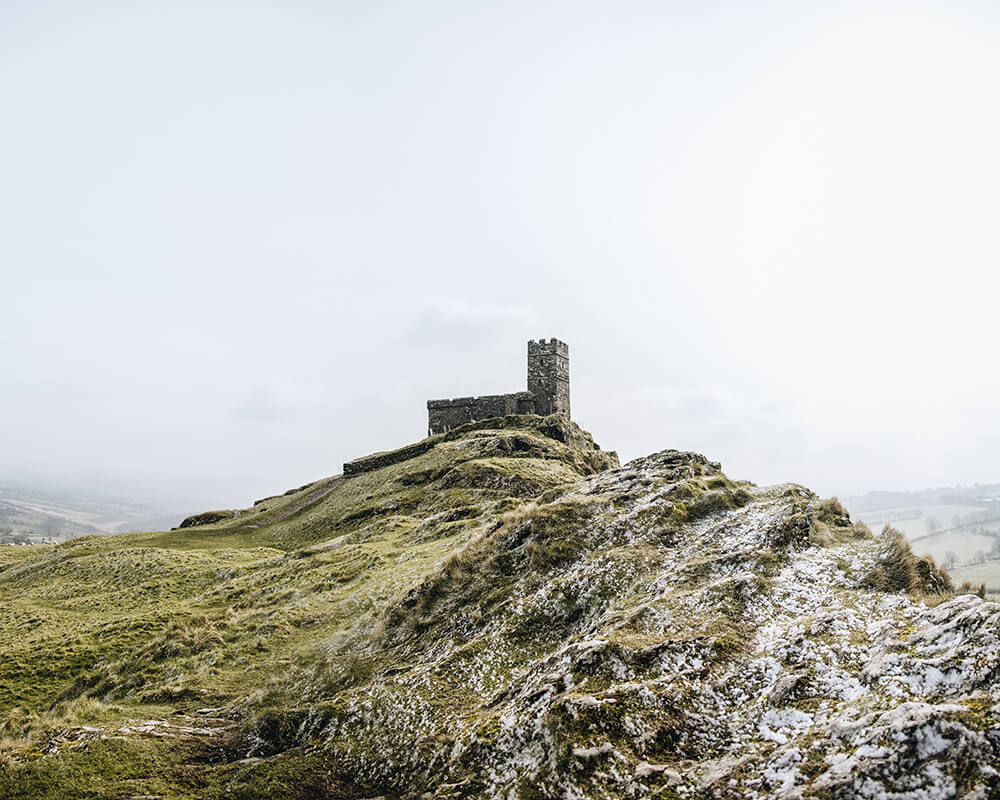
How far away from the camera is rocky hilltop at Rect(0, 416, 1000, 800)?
8.51 metres

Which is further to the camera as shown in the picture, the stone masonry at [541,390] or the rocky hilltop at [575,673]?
the stone masonry at [541,390]

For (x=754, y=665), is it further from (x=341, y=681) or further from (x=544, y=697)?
(x=341, y=681)

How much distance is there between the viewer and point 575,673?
37.1 ft

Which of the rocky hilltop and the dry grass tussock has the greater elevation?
the dry grass tussock

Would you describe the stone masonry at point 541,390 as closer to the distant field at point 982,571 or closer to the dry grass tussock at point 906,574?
the dry grass tussock at point 906,574

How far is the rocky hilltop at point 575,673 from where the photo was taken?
8.51 metres

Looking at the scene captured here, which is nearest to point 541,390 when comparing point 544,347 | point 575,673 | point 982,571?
point 544,347

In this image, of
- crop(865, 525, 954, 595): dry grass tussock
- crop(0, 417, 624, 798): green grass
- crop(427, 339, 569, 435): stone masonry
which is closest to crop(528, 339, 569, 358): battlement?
crop(427, 339, 569, 435): stone masonry

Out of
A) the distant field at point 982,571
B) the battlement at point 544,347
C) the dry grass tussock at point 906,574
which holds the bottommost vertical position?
the distant field at point 982,571

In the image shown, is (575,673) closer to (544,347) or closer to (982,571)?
(544,347)

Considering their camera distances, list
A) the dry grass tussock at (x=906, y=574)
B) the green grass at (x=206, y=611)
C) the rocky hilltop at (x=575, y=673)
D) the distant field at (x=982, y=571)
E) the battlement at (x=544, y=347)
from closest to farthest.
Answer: the rocky hilltop at (x=575, y=673)
the dry grass tussock at (x=906, y=574)
the green grass at (x=206, y=611)
the battlement at (x=544, y=347)
the distant field at (x=982, y=571)

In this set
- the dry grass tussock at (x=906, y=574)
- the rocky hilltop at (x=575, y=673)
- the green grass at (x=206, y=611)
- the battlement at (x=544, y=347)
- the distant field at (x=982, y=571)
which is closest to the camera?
the rocky hilltop at (x=575, y=673)

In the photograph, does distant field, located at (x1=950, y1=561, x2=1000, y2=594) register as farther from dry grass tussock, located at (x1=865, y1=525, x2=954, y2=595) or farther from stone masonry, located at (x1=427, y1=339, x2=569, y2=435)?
dry grass tussock, located at (x1=865, y1=525, x2=954, y2=595)

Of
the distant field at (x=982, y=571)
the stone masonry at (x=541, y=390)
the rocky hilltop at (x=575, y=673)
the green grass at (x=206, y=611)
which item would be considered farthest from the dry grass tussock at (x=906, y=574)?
the distant field at (x=982, y=571)
